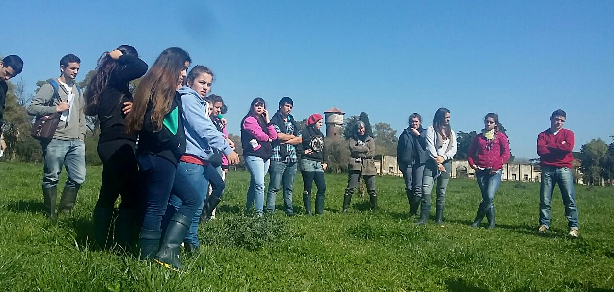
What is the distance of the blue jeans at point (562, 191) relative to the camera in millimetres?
8578

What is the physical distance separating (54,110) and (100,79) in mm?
1676

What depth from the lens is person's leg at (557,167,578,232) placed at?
854 cm

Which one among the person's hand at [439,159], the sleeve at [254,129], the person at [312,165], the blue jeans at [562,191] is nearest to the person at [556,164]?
the blue jeans at [562,191]

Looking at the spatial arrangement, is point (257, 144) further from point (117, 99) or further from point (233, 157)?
point (117, 99)

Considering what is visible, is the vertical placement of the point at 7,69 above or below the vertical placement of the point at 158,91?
above

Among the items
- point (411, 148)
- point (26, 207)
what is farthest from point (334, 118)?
point (26, 207)

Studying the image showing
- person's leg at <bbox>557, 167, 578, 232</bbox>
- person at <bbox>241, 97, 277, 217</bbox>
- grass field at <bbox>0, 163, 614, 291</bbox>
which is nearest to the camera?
grass field at <bbox>0, 163, 614, 291</bbox>

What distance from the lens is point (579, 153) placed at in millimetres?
63438

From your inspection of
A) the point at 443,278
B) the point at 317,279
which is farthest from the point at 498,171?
the point at 317,279

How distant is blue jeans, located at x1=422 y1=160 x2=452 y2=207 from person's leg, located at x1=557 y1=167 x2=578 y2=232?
1914 mm

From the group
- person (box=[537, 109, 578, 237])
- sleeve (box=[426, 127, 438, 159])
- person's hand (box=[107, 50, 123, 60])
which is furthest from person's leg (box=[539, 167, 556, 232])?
person's hand (box=[107, 50, 123, 60])

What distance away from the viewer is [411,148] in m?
10.8

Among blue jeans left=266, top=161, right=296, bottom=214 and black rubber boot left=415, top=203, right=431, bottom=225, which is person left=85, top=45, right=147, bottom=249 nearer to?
blue jeans left=266, top=161, right=296, bottom=214

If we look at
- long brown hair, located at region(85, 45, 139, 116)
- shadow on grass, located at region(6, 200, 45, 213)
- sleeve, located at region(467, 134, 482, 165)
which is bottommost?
shadow on grass, located at region(6, 200, 45, 213)
